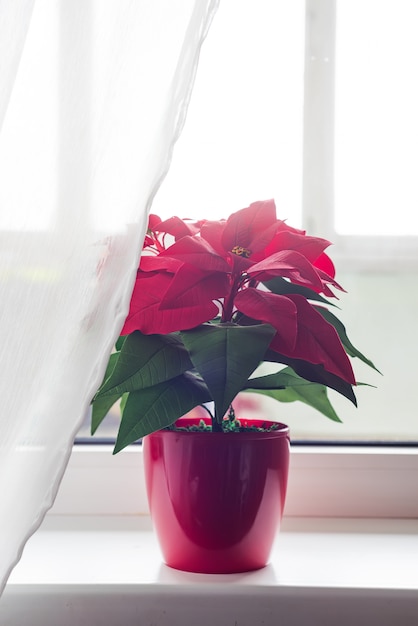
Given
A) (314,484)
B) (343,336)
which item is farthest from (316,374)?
(314,484)

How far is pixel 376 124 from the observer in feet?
3.42

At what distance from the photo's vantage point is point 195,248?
665mm

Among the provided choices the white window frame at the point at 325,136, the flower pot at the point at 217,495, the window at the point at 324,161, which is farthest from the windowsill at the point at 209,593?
the white window frame at the point at 325,136

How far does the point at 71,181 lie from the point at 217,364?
199mm

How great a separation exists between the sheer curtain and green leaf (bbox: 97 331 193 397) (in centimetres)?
9

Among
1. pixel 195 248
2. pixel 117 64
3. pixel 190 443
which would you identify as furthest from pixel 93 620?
pixel 117 64

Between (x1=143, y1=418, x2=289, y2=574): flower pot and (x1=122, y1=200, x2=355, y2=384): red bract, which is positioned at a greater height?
(x1=122, y1=200, x2=355, y2=384): red bract

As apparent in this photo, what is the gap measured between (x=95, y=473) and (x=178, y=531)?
28cm

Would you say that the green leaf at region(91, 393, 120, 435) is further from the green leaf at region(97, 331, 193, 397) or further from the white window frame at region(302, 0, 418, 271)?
the white window frame at region(302, 0, 418, 271)

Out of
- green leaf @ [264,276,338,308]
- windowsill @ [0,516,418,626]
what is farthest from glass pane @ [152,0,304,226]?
windowsill @ [0,516,418,626]

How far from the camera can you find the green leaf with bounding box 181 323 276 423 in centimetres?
59

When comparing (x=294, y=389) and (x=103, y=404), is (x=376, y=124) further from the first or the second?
(x=103, y=404)

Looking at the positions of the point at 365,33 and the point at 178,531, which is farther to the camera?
the point at 365,33

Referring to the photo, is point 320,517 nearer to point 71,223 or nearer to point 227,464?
point 227,464
